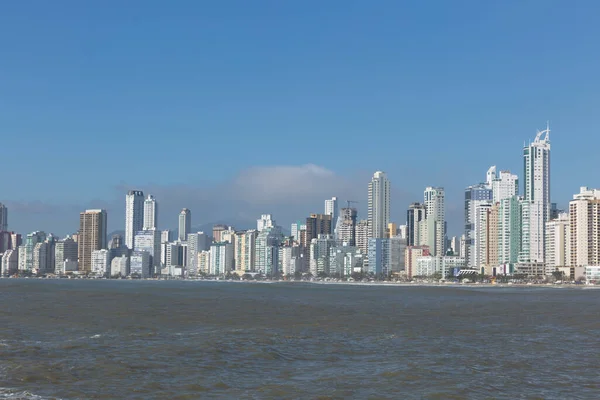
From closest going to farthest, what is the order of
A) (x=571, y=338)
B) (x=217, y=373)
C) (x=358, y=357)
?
(x=217, y=373)
(x=358, y=357)
(x=571, y=338)

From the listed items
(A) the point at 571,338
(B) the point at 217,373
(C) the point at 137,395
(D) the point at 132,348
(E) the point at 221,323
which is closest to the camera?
(C) the point at 137,395

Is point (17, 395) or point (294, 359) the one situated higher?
point (17, 395)

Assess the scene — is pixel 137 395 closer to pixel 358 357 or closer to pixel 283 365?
pixel 283 365

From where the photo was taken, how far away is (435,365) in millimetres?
31906

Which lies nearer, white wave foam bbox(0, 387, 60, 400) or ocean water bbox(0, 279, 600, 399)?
white wave foam bbox(0, 387, 60, 400)

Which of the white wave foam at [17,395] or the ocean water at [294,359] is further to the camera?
the ocean water at [294,359]

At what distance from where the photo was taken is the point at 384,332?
46094 millimetres

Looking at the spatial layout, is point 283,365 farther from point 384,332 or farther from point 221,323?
point 221,323

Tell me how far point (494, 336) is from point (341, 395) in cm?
2195

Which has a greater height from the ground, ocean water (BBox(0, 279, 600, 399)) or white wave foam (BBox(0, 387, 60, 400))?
white wave foam (BBox(0, 387, 60, 400))

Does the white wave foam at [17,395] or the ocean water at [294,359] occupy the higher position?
the white wave foam at [17,395]

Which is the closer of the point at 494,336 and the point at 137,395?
the point at 137,395

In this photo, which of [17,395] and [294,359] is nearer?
[17,395]

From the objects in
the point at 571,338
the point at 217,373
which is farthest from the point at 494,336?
the point at 217,373
